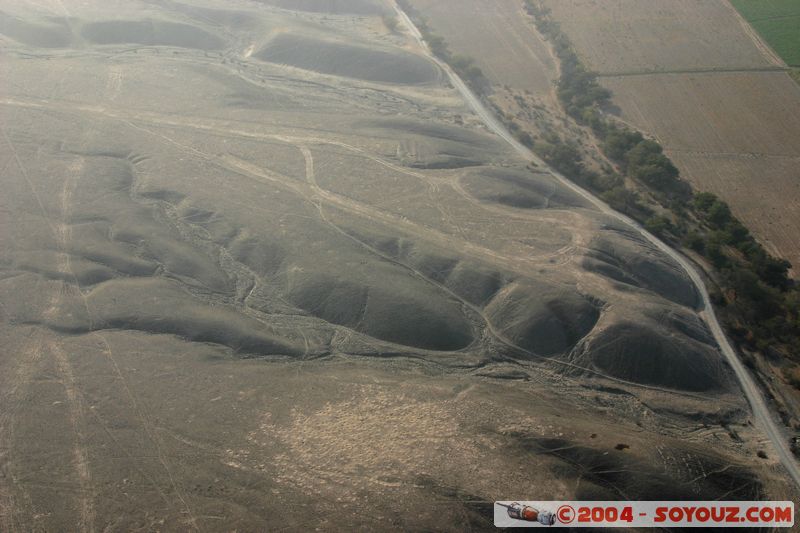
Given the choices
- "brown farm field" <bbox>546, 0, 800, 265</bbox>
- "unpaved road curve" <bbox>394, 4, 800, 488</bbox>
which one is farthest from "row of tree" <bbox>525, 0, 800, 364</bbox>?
"brown farm field" <bbox>546, 0, 800, 265</bbox>

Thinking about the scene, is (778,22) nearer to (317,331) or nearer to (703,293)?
(703,293)

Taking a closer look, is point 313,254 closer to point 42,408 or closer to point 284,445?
point 284,445

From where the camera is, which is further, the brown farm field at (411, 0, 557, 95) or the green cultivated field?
the green cultivated field

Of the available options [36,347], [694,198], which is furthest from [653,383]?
[36,347]

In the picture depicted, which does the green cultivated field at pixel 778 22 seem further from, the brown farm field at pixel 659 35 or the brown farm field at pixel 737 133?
the brown farm field at pixel 737 133

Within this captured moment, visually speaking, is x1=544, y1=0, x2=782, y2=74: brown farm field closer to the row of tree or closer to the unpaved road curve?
the row of tree

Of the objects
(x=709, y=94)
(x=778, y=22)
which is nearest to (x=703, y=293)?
(x=709, y=94)
